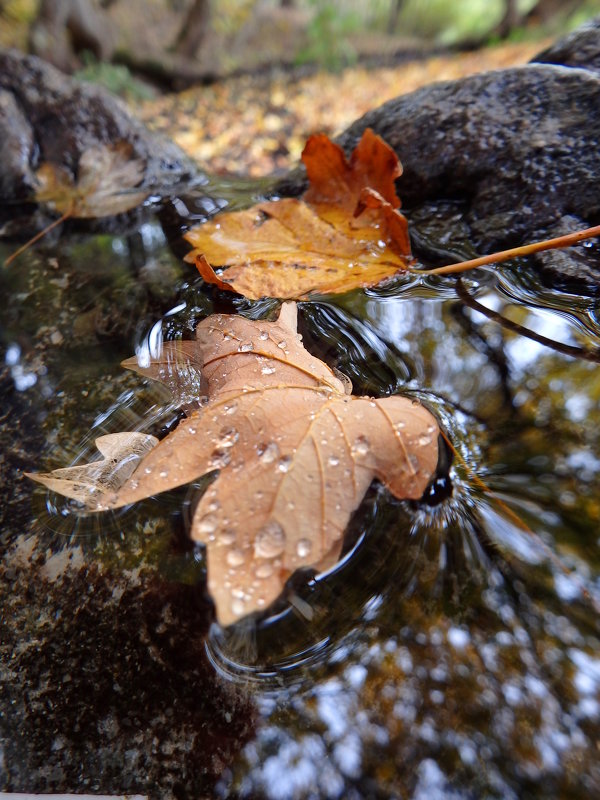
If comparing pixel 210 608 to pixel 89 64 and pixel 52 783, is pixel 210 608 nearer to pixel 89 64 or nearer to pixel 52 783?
pixel 52 783

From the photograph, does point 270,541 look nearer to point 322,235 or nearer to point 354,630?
point 354,630

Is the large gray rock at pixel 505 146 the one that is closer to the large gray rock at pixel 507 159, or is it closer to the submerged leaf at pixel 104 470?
the large gray rock at pixel 507 159

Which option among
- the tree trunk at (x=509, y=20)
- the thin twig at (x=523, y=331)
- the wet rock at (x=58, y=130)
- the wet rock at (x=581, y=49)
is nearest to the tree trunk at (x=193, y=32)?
the tree trunk at (x=509, y=20)

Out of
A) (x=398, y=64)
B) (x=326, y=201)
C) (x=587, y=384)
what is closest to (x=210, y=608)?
(x=587, y=384)

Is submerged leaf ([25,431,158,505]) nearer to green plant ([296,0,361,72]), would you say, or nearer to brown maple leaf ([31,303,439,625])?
brown maple leaf ([31,303,439,625])

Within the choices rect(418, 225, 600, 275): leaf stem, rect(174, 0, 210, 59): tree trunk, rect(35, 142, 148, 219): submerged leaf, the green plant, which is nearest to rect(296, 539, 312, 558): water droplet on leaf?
rect(418, 225, 600, 275): leaf stem

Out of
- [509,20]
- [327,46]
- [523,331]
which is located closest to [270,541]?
[523,331]
